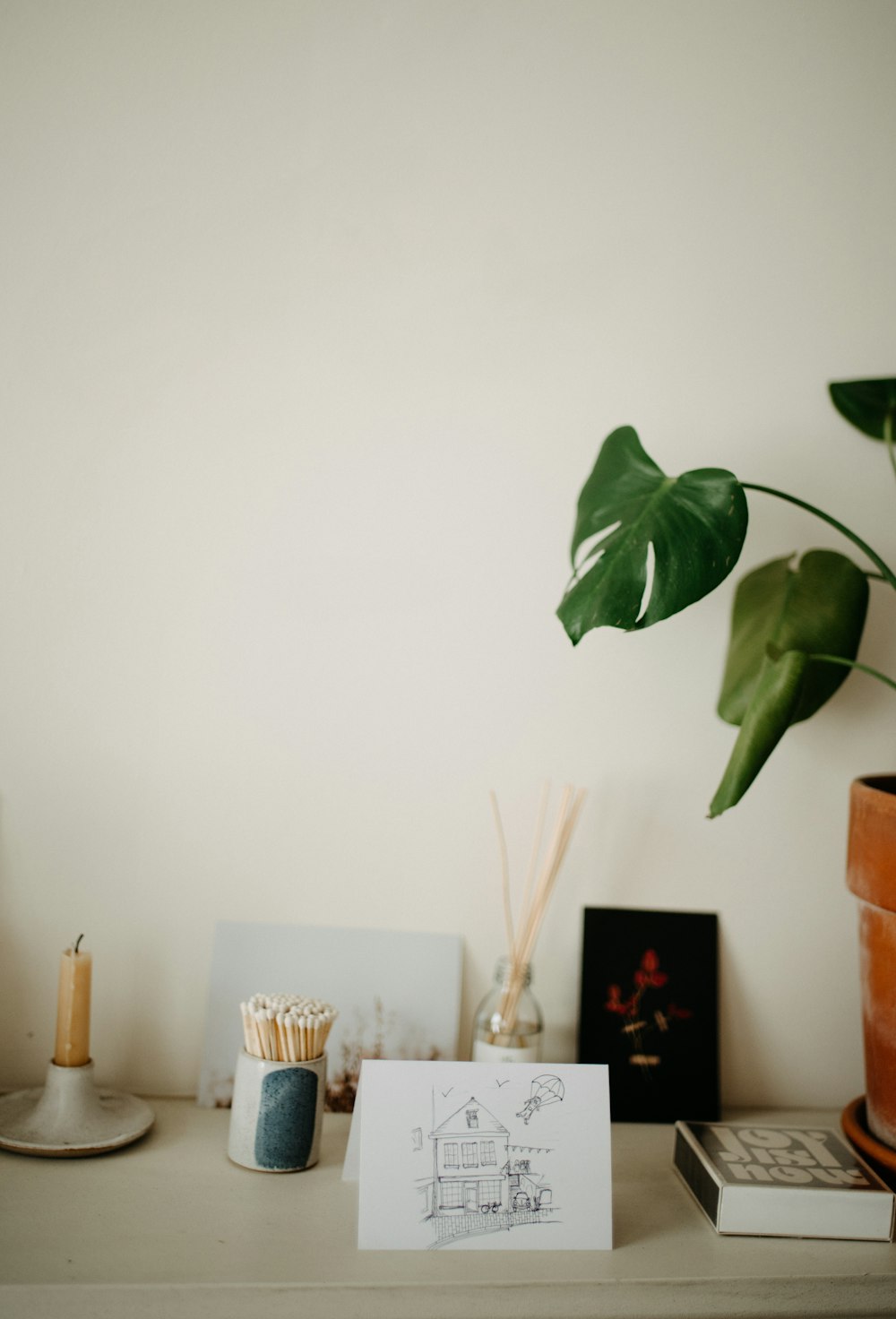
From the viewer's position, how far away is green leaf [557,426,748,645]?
0.90 m

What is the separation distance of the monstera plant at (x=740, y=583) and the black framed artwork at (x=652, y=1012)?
25 centimetres

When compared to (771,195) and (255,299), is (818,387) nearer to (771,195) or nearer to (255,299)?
(771,195)

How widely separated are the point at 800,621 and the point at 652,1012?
1.58ft

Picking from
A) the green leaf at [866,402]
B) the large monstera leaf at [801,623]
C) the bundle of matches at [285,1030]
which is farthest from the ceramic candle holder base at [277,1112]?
the green leaf at [866,402]

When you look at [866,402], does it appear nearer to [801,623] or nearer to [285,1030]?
[801,623]

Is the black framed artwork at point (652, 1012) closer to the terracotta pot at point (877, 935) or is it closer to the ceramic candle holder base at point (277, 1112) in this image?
the terracotta pot at point (877, 935)

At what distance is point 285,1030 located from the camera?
945 millimetres

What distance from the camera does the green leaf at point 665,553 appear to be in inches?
35.5

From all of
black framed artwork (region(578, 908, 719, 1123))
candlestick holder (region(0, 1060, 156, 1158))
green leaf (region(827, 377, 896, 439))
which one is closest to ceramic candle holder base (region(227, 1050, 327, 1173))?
candlestick holder (region(0, 1060, 156, 1158))

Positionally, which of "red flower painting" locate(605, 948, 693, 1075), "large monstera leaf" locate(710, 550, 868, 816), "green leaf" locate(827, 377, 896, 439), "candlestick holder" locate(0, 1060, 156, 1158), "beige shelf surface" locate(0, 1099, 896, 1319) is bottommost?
"beige shelf surface" locate(0, 1099, 896, 1319)

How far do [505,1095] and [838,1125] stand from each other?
507 mm

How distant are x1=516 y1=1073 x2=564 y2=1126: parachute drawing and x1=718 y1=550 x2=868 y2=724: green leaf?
1.47ft

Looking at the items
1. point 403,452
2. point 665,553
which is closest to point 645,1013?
point 665,553

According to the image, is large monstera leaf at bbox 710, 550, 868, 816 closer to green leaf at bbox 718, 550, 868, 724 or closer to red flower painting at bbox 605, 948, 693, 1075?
green leaf at bbox 718, 550, 868, 724
